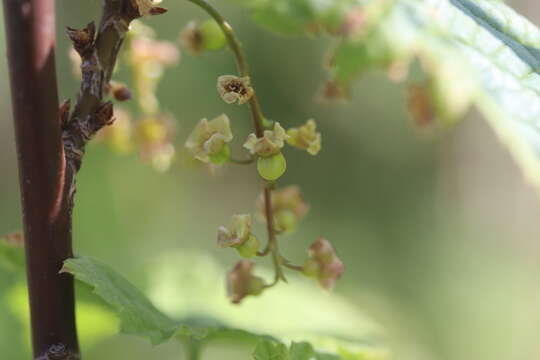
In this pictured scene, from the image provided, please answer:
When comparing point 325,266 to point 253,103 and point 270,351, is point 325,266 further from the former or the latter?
point 253,103

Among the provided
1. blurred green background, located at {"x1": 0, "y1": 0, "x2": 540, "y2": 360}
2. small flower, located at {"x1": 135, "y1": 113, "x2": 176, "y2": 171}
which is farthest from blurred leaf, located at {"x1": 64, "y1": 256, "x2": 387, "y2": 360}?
blurred green background, located at {"x1": 0, "y1": 0, "x2": 540, "y2": 360}

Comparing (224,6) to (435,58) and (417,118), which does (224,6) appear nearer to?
(417,118)

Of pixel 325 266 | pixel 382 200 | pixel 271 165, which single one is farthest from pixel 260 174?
pixel 382 200

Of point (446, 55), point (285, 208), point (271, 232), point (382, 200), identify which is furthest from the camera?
point (382, 200)

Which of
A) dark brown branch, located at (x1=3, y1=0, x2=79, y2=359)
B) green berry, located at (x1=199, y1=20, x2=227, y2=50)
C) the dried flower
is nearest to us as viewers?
dark brown branch, located at (x1=3, y1=0, x2=79, y2=359)

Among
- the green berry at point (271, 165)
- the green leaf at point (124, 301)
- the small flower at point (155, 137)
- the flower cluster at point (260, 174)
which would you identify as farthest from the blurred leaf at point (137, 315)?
the small flower at point (155, 137)

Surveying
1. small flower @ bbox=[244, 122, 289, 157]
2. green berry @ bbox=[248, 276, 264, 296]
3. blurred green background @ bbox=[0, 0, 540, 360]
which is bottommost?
blurred green background @ bbox=[0, 0, 540, 360]

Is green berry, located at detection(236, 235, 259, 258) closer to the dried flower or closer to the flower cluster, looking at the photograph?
the flower cluster
